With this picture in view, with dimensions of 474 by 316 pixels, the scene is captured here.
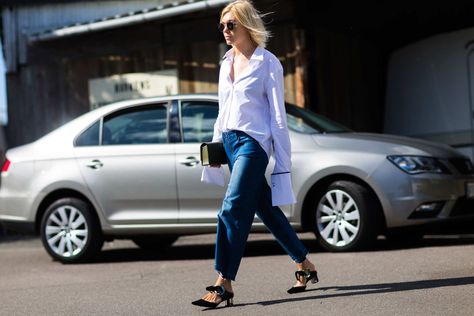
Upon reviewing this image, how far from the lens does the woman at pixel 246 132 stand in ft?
18.7

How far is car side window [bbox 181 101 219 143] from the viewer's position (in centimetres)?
855

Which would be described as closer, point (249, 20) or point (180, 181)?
point (249, 20)

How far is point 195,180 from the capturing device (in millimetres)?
8391

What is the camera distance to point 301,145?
26.9ft

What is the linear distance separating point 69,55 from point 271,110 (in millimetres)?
9532

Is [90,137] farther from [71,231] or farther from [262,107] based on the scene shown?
[262,107]

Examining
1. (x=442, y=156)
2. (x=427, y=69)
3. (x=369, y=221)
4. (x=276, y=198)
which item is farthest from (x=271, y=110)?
(x=427, y=69)

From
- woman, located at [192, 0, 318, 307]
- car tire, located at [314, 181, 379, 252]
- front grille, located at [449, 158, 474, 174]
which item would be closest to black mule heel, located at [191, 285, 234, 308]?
woman, located at [192, 0, 318, 307]

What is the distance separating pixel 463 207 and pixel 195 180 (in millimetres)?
2414

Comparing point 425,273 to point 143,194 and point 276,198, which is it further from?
point 143,194

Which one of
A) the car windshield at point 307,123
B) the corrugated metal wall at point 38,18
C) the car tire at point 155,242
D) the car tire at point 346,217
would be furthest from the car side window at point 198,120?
the corrugated metal wall at point 38,18

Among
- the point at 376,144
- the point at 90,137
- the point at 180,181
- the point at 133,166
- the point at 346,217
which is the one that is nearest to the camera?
the point at 346,217

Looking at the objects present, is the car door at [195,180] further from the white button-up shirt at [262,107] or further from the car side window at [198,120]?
the white button-up shirt at [262,107]

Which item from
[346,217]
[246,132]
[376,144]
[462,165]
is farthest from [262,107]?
[462,165]
